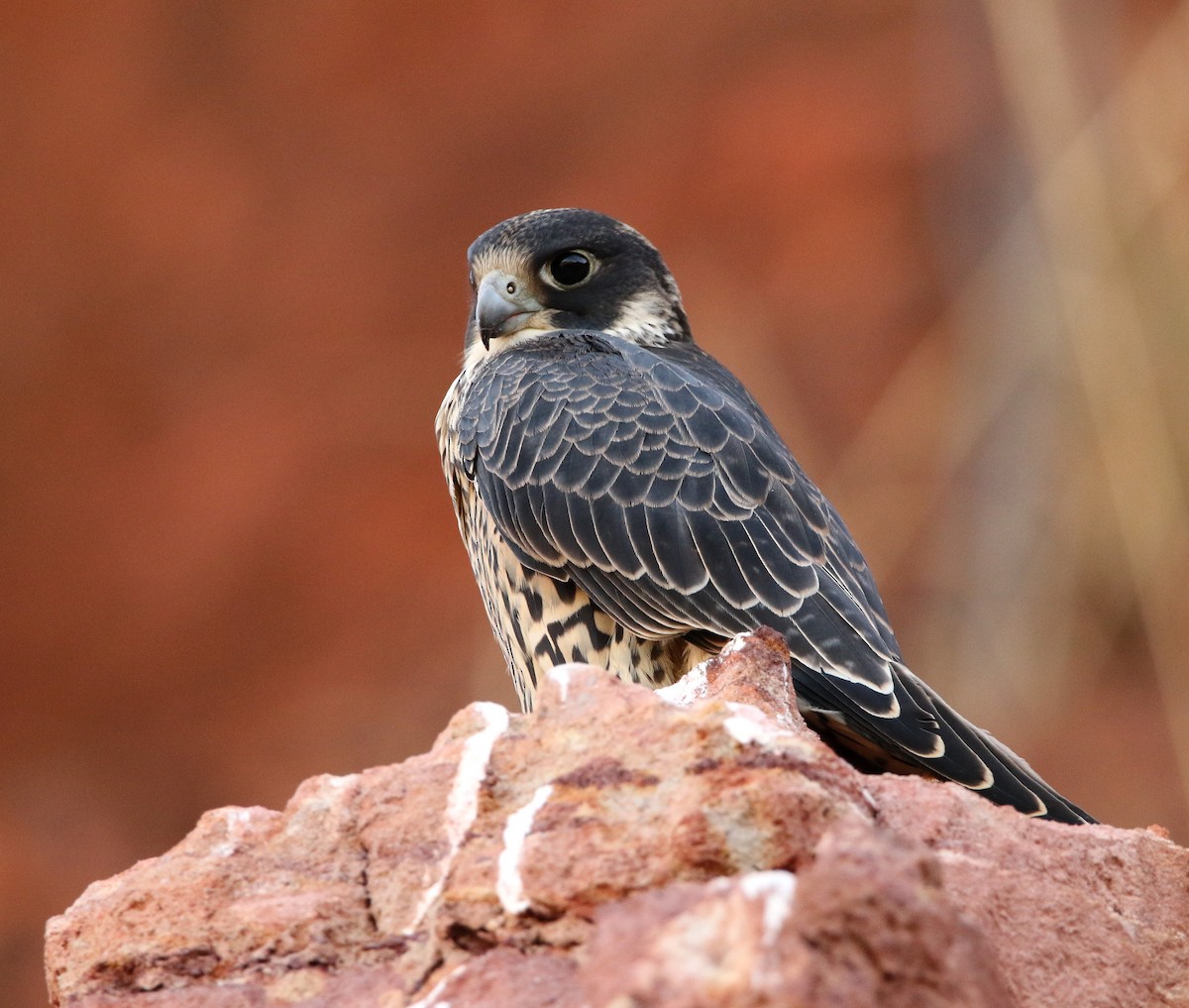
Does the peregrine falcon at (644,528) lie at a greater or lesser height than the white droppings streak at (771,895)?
greater

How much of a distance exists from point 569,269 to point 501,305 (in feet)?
0.91

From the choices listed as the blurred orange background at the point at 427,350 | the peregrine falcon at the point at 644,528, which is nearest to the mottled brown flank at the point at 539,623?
the peregrine falcon at the point at 644,528

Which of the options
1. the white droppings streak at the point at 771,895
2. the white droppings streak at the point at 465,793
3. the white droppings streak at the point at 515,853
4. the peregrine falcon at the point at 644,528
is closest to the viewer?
the white droppings streak at the point at 771,895

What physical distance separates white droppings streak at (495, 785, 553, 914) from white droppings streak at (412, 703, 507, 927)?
8 centimetres

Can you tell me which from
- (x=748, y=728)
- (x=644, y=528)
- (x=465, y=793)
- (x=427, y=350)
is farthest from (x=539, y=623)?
(x=427, y=350)

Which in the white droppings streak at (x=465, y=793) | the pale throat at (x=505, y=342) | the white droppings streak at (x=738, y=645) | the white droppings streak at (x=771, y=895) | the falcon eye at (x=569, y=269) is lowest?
the white droppings streak at (x=771, y=895)

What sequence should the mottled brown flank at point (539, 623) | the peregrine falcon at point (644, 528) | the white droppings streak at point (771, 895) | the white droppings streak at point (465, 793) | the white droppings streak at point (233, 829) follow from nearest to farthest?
1. the white droppings streak at point (771, 895)
2. the white droppings streak at point (465, 793)
3. the white droppings streak at point (233, 829)
4. the peregrine falcon at point (644, 528)
5. the mottled brown flank at point (539, 623)

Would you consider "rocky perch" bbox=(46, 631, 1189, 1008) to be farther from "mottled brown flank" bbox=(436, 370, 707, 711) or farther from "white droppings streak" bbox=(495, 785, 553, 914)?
"mottled brown flank" bbox=(436, 370, 707, 711)

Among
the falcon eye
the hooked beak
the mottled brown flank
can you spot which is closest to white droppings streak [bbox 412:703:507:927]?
the mottled brown flank

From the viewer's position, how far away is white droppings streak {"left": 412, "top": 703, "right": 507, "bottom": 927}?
2.12 metres

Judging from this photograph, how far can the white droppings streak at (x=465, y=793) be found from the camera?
6.94 ft

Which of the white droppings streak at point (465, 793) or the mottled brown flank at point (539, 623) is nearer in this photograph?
the white droppings streak at point (465, 793)

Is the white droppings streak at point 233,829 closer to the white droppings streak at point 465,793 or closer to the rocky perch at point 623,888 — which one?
the rocky perch at point 623,888

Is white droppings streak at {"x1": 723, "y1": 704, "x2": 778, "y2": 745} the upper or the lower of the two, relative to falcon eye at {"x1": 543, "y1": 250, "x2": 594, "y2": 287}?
lower
